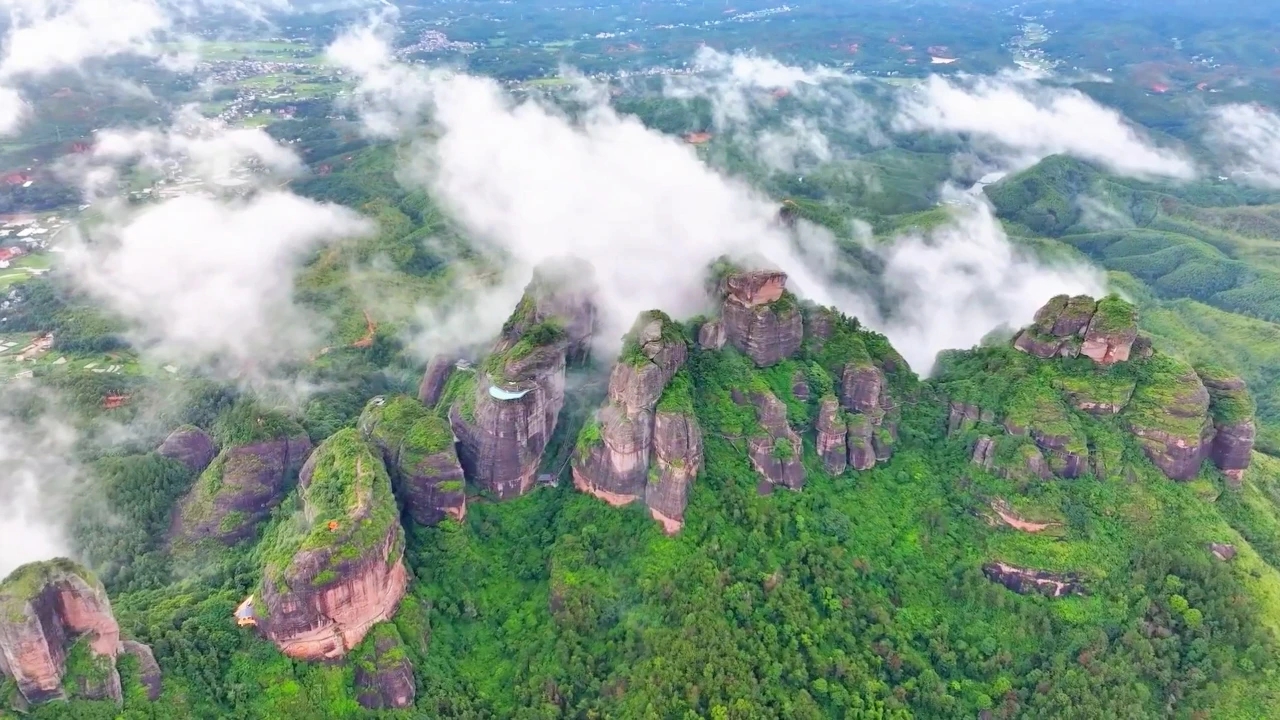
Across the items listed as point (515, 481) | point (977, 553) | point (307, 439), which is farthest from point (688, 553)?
point (307, 439)

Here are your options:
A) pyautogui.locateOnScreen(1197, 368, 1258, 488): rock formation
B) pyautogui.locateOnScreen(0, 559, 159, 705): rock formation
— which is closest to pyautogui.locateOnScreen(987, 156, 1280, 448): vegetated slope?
Result: pyautogui.locateOnScreen(1197, 368, 1258, 488): rock formation

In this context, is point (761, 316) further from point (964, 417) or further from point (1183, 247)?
point (1183, 247)

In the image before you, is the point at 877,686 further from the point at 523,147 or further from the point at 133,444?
the point at 523,147

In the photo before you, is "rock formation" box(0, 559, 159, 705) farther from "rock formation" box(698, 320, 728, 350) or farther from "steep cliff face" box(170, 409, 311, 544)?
"rock formation" box(698, 320, 728, 350)

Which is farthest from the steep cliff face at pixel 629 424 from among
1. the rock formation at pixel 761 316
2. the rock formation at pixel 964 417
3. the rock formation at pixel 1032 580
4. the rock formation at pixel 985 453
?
the rock formation at pixel 1032 580

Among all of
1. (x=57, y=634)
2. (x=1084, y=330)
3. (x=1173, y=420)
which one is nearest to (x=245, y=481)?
(x=57, y=634)

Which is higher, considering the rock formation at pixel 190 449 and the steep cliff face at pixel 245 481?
the steep cliff face at pixel 245 481

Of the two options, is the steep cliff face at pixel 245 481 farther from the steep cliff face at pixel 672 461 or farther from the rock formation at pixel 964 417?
the rock formation at pixel 964 417
